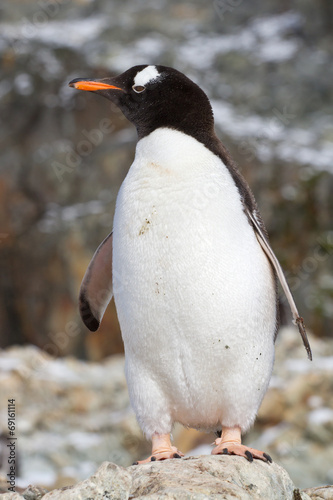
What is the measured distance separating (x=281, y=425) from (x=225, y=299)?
10.3 ft

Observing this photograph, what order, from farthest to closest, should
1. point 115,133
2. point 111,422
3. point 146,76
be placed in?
point 115,133
point 111,422
point 146,76

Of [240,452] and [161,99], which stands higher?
[161,99]

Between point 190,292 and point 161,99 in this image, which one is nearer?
point 190,292

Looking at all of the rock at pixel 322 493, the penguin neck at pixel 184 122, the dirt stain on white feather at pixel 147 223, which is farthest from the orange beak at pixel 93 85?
the rock at pixel 322 493

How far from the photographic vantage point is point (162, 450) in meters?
2.22

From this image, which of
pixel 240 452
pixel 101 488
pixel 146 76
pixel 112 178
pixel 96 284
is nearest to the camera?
pixel 101 488

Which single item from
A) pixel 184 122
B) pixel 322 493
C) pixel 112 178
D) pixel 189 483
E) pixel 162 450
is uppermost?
pixel 184 122

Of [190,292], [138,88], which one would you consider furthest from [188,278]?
[138,88]

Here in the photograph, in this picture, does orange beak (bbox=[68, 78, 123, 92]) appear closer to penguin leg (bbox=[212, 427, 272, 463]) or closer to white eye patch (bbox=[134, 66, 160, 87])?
white eye patch (bbox=[134, 66, 160, 87])

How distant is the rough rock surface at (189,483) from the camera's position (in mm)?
1707

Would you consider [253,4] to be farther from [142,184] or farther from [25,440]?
[142,184]

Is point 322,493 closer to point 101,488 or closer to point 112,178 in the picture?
point 101,488

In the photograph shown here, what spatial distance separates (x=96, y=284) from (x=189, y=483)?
3.68 ft

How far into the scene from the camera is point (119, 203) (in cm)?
237
